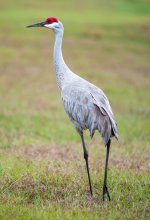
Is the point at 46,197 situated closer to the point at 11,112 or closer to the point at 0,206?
the point at 0,206

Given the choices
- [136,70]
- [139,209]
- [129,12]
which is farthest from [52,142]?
[129,12]

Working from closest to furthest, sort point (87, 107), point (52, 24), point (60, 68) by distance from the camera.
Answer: point (87, 107)
point (60, 68)
point (52, 24)

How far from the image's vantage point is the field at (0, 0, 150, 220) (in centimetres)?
640

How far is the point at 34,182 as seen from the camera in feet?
23.6

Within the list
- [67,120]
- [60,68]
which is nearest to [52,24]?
[60,68]

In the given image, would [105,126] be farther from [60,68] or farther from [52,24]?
[52,24]

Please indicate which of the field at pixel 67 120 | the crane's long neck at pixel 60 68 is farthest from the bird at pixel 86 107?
the field at pixel 67 120

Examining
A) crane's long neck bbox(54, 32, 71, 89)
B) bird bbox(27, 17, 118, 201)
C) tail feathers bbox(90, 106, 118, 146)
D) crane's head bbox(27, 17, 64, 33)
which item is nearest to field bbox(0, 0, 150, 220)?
bird bbox(27, 17, 118, 201)

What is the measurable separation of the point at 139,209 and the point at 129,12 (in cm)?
4516

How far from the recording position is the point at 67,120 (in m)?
15.9

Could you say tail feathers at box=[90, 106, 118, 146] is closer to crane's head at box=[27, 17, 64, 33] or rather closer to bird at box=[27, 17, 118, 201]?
bird at box=[27, 17, 118, 201]

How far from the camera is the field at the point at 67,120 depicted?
6.40m

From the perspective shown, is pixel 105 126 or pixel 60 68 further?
pixel 60 68

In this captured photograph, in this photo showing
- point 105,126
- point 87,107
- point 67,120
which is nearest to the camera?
point 105,126
